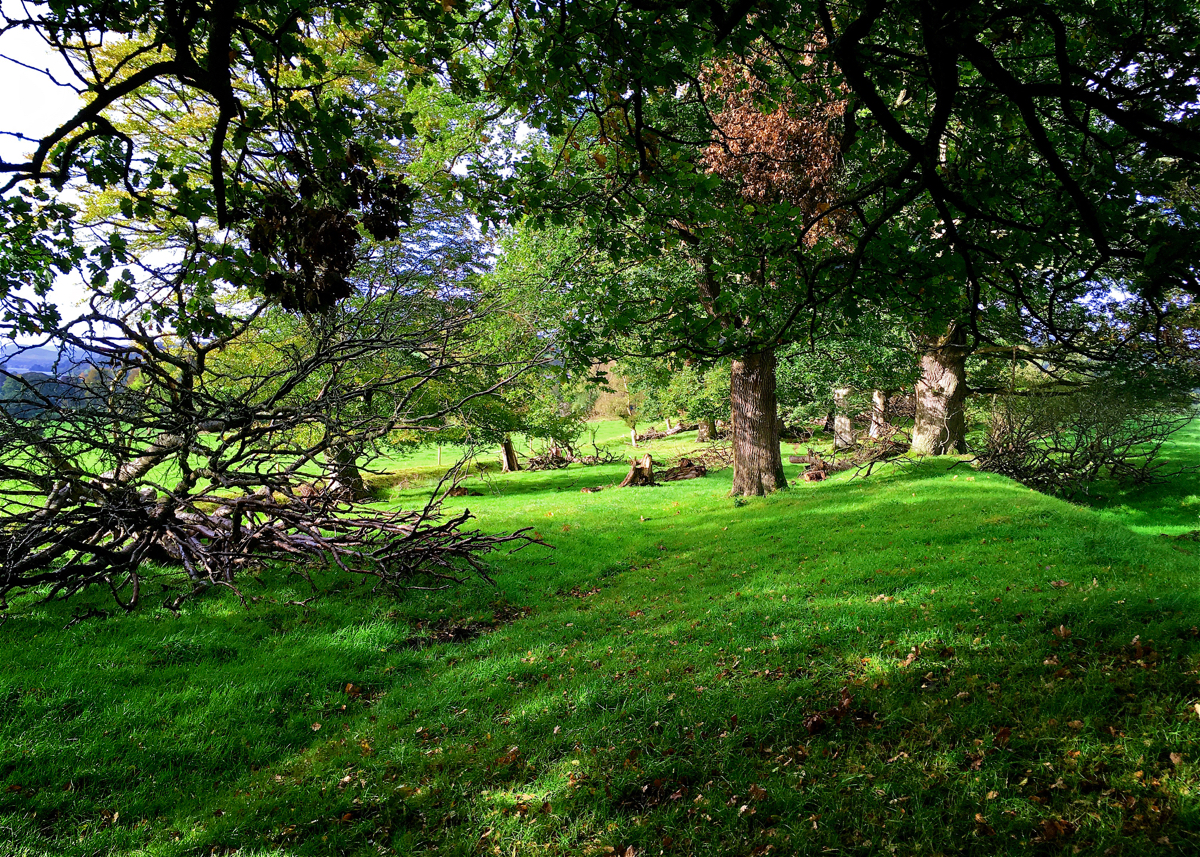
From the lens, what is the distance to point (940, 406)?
17.2 metres

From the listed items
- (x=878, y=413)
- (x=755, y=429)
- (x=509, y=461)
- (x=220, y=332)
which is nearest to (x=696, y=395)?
(x=878, y=413)

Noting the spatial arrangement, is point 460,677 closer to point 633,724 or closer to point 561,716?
point 561,716

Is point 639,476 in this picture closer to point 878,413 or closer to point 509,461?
point 509,461

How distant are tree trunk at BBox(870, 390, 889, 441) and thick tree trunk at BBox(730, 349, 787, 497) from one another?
8.10 metres

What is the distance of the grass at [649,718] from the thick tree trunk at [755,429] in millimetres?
7642

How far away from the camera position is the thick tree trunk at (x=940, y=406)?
55.1ft

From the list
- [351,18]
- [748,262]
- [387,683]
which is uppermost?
[351,18]

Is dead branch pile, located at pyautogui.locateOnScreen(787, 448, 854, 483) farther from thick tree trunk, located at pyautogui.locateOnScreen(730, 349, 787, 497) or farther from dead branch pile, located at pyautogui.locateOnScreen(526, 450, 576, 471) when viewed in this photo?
dead branch pile, located at pyautogui.locateOnScreen(526, 450, 576, 471)

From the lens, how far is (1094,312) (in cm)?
1399

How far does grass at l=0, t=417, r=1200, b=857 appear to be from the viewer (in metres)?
3.60

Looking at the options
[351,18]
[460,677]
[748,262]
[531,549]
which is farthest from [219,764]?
[531,549]

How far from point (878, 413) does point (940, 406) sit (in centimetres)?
782

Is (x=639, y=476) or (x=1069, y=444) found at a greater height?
(x=1069, y=444)

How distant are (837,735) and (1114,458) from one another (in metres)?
17.9
